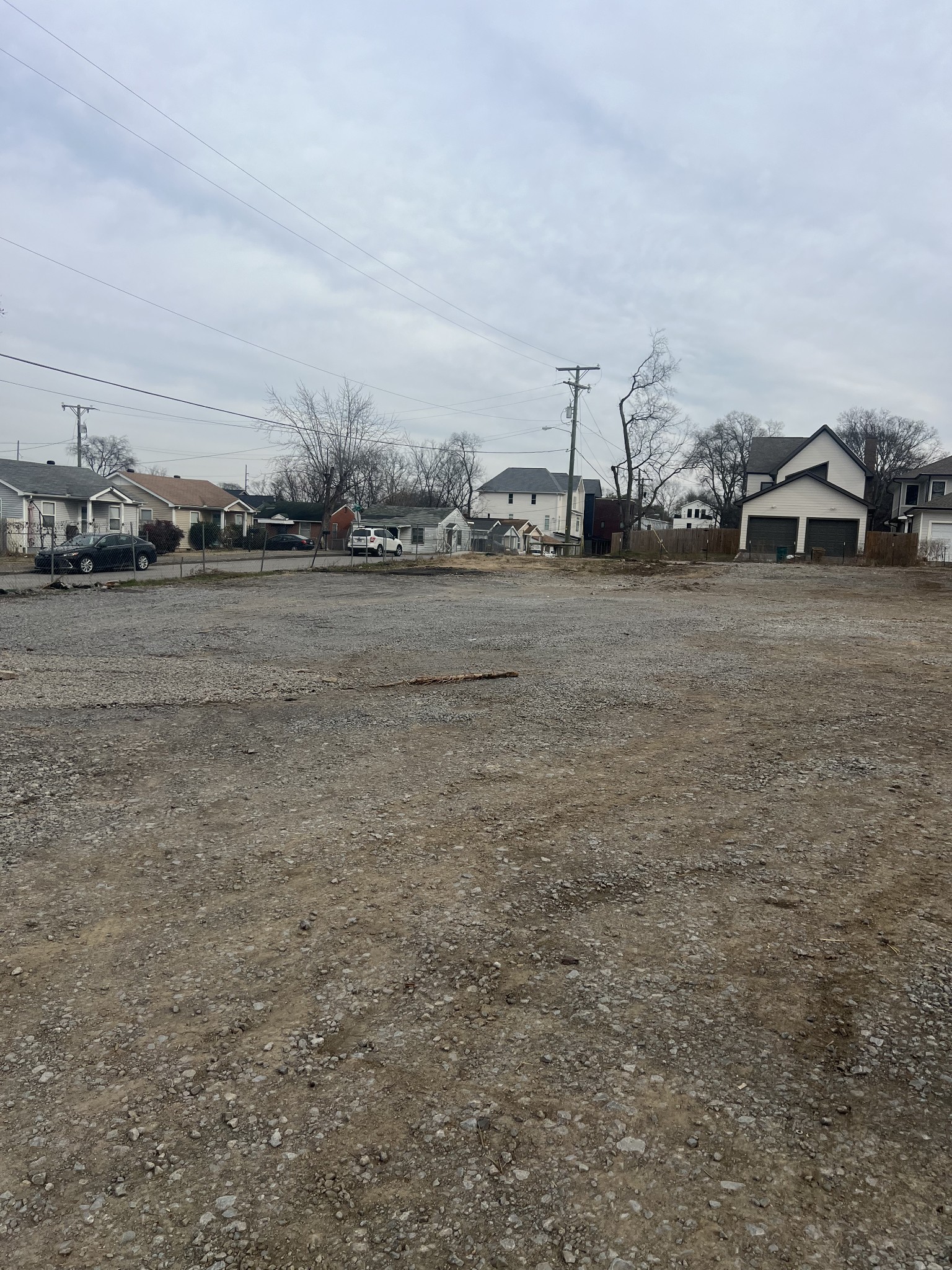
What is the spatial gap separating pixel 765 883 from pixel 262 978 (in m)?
2.55

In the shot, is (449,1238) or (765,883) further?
(765,883)

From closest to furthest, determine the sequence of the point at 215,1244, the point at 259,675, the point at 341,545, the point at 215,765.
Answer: the point at 215,1244 < the point at 215,765 < the point at 259,675 < the point at 341,545

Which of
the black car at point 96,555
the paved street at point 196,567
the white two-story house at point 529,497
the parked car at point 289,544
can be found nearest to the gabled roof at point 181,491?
the parked car at point 289,544

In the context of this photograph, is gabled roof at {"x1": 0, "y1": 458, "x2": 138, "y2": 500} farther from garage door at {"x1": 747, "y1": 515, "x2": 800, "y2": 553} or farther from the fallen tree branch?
the fallen tree branch

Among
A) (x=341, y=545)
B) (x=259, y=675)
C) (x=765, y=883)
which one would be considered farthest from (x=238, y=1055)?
(x=341, y=545)

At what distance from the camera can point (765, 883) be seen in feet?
13.9

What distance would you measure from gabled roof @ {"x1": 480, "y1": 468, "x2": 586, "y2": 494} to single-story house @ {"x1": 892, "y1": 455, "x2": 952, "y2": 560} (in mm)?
33100

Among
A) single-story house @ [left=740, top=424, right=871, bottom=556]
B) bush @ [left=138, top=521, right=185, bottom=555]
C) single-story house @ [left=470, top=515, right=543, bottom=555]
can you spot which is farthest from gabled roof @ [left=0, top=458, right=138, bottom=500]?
single-story house @ [left=740, top=424, right=871, bottom=556]

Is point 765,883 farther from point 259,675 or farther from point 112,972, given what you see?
point 259,675

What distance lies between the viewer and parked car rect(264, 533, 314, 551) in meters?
58.4

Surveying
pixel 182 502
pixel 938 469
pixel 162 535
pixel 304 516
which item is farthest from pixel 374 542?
pixel 938 469

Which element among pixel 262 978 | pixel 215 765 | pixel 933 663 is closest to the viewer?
pixel 262 978

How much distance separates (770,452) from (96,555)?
143 ft

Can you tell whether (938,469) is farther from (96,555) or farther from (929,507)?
(96,555)
